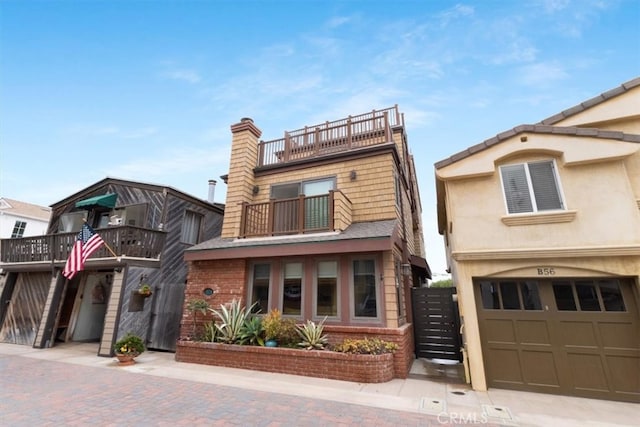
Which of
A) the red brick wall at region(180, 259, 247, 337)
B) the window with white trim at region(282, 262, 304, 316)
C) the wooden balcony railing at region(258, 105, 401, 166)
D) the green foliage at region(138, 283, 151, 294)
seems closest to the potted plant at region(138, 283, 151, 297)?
the green foliage at region(138, 283, 151, 294)

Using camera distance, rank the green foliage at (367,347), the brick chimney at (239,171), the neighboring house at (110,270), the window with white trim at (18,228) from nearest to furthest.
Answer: the green foliage at (367,347), the neighboring house at (110,270), the brick chimney at (239,171), the window with white trim at (18,228)

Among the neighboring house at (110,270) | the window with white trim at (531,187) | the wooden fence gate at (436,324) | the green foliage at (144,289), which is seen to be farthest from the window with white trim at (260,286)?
the window with white trim at (531,187)

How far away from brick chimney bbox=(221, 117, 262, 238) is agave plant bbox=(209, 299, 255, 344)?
100 inches

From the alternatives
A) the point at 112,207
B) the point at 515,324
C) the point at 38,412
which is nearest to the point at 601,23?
the point at 515,324

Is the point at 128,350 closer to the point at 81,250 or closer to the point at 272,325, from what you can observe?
the point at 81,250

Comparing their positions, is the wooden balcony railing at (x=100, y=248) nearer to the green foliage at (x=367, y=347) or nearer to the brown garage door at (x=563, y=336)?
the green foliage at (x=367, y=347)

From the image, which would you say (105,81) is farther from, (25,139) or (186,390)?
(186,390)

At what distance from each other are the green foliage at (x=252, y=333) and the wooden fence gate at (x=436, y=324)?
4961 millimetres

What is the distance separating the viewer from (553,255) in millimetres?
5762

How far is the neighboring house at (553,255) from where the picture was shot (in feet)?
17.7

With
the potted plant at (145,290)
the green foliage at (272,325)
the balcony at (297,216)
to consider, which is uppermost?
the balcony at (297,216)

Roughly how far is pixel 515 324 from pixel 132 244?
39.7 feet

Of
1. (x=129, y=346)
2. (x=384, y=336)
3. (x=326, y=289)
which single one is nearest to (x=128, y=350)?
(x=129, y=346)

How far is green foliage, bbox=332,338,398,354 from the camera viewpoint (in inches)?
253
